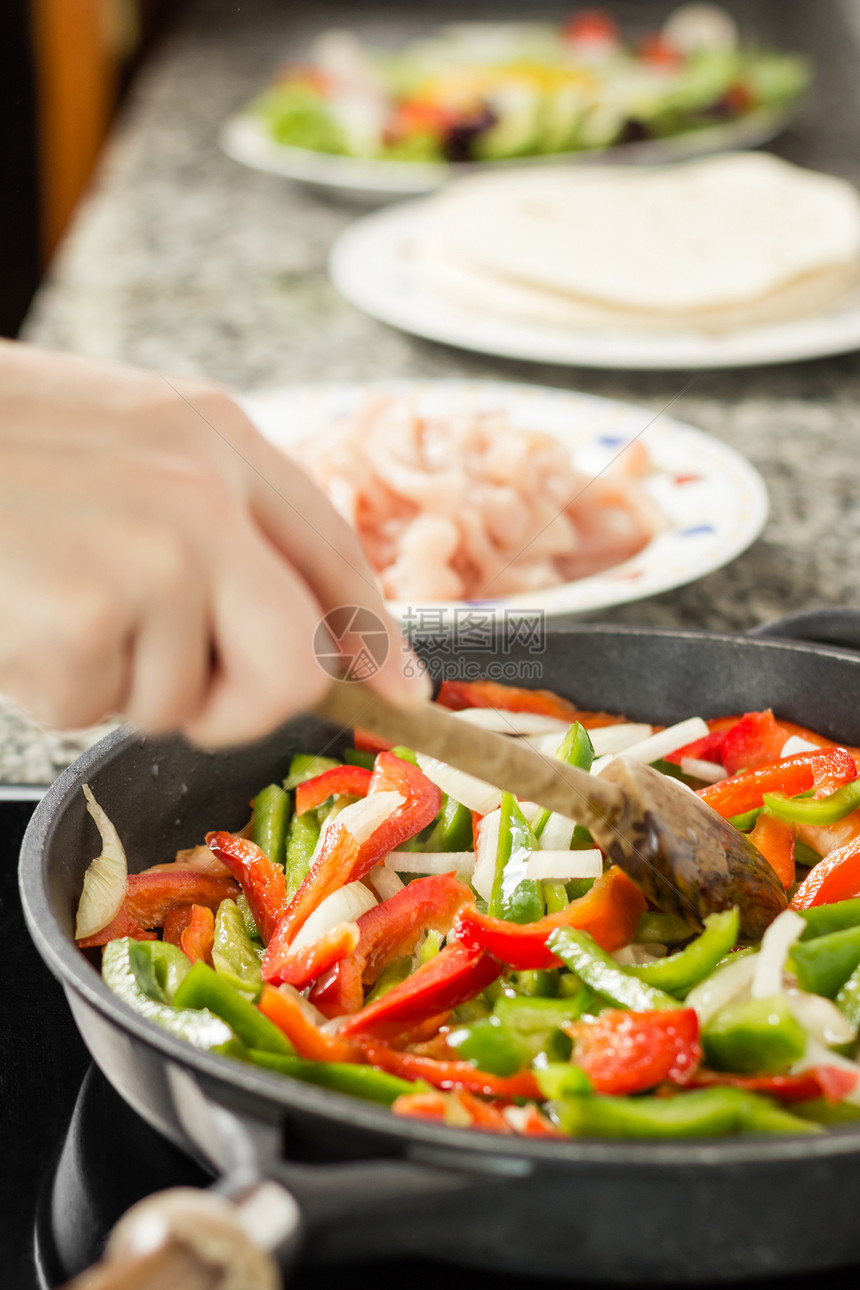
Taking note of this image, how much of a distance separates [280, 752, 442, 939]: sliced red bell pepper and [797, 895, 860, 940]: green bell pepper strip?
32cm

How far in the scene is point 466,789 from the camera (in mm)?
1096

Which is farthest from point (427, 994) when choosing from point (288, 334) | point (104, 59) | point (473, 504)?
point (104, 59)

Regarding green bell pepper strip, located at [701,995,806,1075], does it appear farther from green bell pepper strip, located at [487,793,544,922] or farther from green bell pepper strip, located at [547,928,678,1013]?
green bell pepper strip, located at [487,793,544,922]

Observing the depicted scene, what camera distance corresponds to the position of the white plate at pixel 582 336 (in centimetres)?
217

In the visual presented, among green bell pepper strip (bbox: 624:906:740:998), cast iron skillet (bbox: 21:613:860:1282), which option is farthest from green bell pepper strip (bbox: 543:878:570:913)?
cast iron skillet (bbox: 21:613:860:1282)

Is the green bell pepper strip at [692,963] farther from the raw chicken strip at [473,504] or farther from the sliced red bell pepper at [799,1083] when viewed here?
the raw chicken strip at [473,504]

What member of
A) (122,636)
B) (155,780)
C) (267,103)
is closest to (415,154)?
(267,103)

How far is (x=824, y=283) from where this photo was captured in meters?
2.39

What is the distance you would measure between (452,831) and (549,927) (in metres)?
0.20

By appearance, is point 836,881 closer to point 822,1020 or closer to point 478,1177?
point 822,1020

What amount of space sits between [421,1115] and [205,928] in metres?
0.29

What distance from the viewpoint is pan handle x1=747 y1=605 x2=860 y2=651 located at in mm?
1211

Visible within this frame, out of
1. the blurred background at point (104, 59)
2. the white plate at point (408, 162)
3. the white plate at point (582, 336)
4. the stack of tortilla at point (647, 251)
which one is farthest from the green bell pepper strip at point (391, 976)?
the blurred background at point (104, 59)

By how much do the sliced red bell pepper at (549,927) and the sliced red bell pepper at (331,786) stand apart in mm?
195
